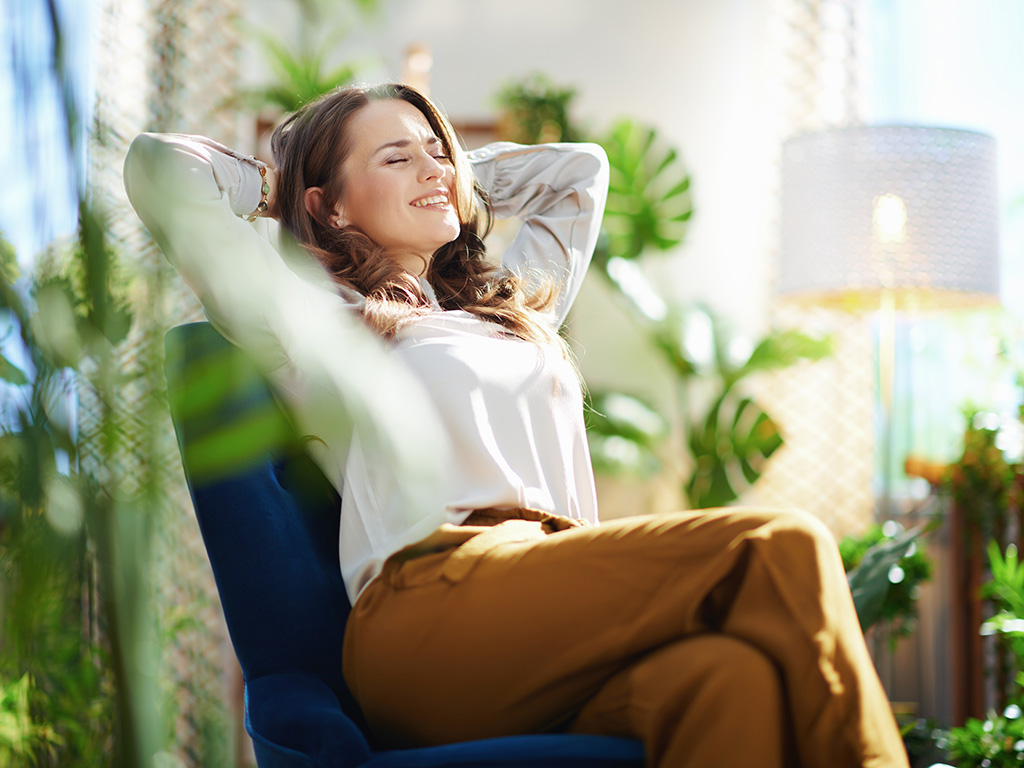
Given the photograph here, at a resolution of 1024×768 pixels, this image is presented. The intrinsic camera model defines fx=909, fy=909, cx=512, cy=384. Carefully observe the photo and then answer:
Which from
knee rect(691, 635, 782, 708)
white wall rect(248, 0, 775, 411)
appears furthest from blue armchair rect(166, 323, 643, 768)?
white wall rect(248, 0, 775, 411)

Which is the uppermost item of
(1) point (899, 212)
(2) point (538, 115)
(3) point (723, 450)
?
(2) point (538, 115)

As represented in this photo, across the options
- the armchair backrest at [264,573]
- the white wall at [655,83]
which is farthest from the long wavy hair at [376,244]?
the white wall at [655,83]

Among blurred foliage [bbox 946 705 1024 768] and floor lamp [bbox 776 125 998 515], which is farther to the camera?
floor lamp [bbox 776 125 998 515]

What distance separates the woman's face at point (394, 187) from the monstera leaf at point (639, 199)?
1.53m

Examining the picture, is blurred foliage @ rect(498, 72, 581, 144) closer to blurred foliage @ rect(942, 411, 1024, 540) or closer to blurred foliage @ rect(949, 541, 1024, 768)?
blurred foliage @ rect(942, 411, 1024, 540)

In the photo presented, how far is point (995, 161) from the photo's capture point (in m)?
2.20

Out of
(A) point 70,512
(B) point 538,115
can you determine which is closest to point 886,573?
(A) point 70,512

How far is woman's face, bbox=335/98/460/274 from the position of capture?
1.28m

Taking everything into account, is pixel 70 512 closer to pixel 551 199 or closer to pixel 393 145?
pixel 393 145

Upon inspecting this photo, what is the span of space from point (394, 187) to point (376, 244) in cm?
9

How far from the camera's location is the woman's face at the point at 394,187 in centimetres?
128

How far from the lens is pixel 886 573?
53.2 inches

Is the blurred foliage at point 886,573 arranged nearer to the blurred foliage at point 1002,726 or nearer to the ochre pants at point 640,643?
the blurred foliage at point 1002,726

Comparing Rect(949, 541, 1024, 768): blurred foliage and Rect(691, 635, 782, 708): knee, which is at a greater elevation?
Rect(691, 635, 782, 708): knee
